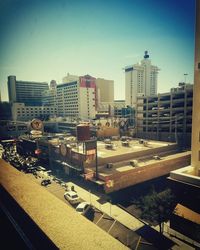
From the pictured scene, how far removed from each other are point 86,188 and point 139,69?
14606 cm

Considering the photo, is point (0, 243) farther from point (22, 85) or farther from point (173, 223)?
point (22, 85)

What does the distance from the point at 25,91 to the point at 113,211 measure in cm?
16694

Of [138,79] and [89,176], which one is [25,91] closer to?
[138,79]

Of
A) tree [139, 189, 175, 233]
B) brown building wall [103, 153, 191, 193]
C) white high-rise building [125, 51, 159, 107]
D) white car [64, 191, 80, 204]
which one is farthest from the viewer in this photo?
white high-rise building [125, 51, 159, 107]

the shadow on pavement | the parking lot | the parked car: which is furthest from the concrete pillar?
the parked car

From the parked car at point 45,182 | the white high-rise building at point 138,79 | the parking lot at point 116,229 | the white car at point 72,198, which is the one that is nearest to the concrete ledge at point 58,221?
the parking lot at point 116,229

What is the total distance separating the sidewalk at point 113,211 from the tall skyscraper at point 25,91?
144 m

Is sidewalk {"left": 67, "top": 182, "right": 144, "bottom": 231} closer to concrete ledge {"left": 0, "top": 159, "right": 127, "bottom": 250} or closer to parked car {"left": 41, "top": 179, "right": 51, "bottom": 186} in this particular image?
parked car {"left": 41, "top": 179, "right": 51, "bottom": 186}

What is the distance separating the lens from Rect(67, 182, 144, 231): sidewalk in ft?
75.7

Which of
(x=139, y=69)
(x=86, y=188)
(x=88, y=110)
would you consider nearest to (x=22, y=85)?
(x=88, y=110)

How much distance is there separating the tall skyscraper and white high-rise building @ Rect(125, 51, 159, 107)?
8701 cm

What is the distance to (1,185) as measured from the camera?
8.00 meters

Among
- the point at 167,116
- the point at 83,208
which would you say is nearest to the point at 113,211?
the point at 83,208

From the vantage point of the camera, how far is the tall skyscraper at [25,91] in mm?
158000
